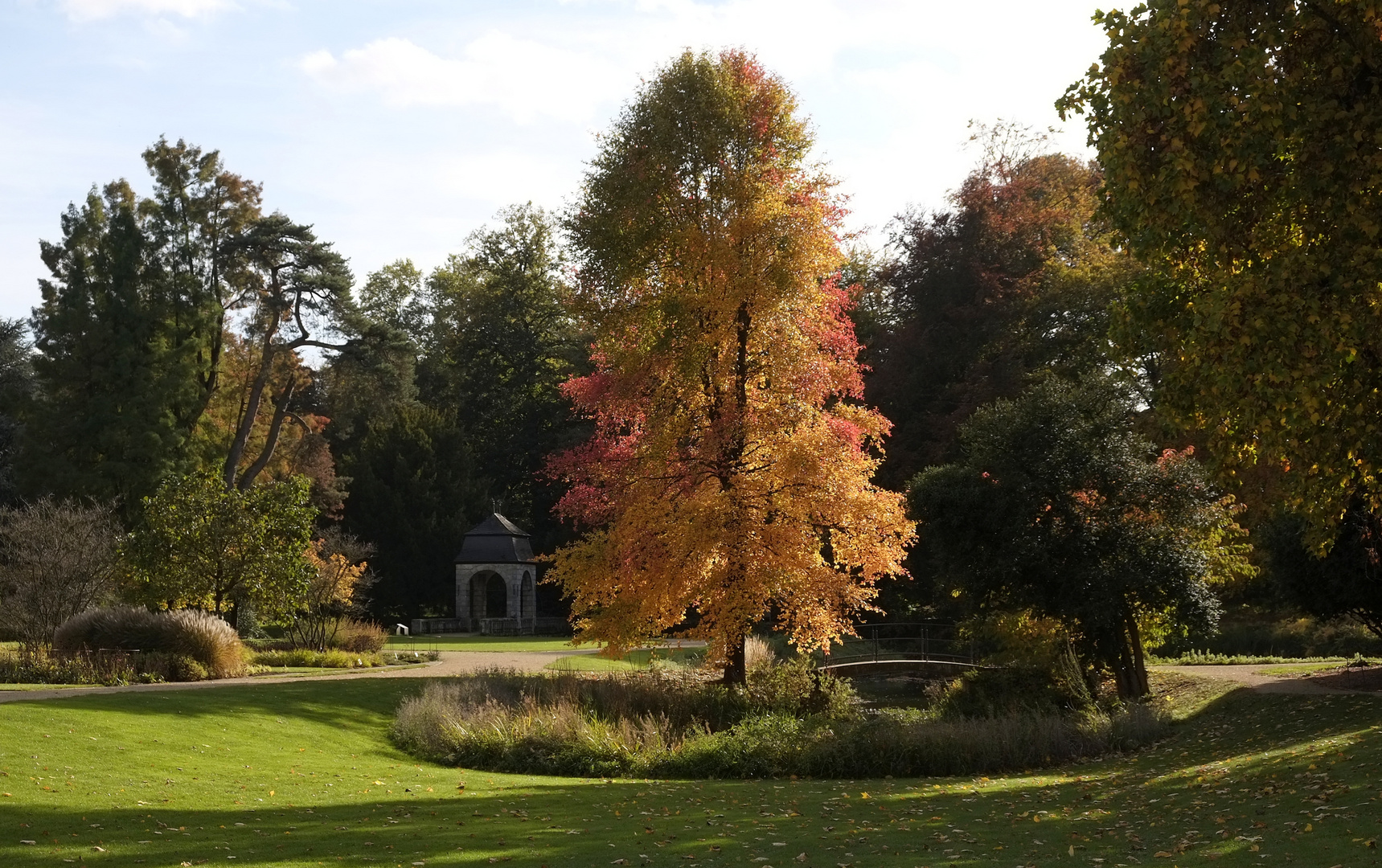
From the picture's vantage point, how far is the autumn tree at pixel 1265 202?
9578mm

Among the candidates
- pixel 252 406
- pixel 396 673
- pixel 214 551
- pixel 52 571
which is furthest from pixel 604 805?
pixel 252 406

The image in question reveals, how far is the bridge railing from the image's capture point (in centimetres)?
2958

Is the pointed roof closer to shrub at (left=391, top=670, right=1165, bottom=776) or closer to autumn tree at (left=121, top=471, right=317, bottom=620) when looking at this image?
autumn tree at (left=121, top=471, right=317, bottom=620)

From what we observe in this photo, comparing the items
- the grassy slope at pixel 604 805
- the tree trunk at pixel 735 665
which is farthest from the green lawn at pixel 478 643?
the grassy slope at pixel 604 805

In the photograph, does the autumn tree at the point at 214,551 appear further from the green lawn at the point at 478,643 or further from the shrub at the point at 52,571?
the green lawn at the point at 478,643

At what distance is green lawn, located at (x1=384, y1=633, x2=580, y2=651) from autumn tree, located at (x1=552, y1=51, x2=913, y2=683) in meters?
10.7

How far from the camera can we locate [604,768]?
16906mm

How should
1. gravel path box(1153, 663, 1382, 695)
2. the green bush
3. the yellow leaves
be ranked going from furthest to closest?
1. the yellow leaves
2. the green bush
3. gravel path box(1153, 663, 1382, 695)

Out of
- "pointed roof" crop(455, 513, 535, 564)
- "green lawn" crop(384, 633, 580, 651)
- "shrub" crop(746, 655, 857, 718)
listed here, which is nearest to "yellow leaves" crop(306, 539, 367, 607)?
"green lawn" crop(384, 633, 580, 651)

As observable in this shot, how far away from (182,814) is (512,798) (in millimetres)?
3652

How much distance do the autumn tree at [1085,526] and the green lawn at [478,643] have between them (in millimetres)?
12218

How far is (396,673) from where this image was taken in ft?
83.2

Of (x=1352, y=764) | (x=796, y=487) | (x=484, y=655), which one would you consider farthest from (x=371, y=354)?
(x=1352, y=764)

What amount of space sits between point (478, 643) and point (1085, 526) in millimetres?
22072
